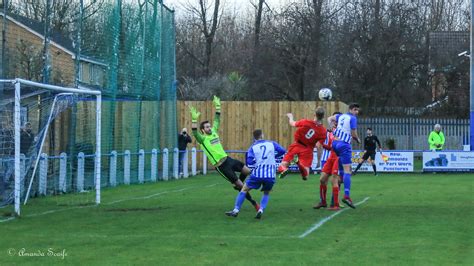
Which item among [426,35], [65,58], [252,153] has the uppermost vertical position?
[426,35]

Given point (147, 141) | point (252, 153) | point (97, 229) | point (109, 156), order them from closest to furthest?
point (97, 229), point (252, 153), point (109, 156), point (147, 141)

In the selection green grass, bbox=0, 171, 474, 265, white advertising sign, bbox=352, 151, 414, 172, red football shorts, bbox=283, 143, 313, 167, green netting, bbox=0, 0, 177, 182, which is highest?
green netting, bbox=0, 0, 177, 182

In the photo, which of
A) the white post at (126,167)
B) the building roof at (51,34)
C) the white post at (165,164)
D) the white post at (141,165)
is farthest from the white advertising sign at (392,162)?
the building roof at (51,34)

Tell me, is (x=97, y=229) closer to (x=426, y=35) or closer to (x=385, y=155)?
(x=385, y=155)

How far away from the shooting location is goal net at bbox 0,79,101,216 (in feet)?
61.1

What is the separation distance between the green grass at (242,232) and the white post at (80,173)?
53.2 inches

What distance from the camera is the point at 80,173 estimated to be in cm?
2241

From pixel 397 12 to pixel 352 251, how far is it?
41.1 meters

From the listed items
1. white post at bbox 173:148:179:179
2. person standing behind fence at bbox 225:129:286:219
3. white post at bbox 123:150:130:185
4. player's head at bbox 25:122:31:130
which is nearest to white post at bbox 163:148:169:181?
white post at bbox 173:148:179:179

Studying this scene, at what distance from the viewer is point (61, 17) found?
23.2m

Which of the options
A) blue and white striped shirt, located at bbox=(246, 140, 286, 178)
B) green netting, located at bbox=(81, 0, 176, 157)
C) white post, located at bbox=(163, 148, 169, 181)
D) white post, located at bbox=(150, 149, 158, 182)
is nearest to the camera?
blue and white striped shirt, located at bbox=(246, 140, 286, 178)

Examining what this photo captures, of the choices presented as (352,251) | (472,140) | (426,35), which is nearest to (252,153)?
(352,251)

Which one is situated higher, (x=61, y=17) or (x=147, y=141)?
(x=61, y=17)

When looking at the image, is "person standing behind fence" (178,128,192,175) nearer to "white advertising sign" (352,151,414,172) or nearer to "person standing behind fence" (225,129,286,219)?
"white advertising sign" (352,151,414,172)
